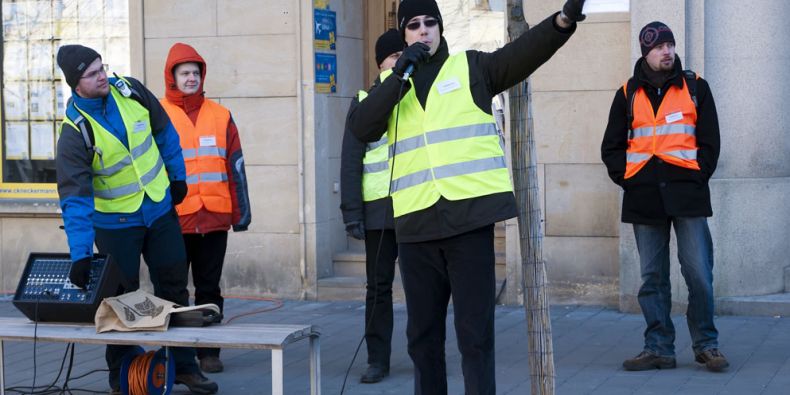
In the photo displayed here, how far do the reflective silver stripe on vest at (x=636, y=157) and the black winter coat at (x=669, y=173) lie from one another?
28 mm

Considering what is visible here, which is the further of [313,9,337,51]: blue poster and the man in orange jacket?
[313,9,337,51]: blue poster

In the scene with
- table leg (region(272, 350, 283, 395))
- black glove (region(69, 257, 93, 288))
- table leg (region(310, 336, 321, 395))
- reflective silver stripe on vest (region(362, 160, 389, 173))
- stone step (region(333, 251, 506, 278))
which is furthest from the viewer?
stone step (region(333, 251, 506, 278))

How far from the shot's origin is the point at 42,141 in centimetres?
1146

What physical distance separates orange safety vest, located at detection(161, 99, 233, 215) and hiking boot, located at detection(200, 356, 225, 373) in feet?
3.03

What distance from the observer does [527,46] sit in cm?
478

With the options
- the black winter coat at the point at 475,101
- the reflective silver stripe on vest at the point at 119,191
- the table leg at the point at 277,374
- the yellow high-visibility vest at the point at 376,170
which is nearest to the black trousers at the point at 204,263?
the reflective silver stripe on vest at the point at 119,191

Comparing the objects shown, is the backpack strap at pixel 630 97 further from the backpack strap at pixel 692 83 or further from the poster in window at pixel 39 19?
the poster in window at pixel 39 19

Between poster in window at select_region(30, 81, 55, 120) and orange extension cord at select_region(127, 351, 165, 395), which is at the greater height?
poster in window at select_region(30, 81, 55, 120)

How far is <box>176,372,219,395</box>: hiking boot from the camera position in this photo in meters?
6.93

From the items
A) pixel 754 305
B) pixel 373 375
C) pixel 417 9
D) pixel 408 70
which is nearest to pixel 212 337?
pixel 373 375

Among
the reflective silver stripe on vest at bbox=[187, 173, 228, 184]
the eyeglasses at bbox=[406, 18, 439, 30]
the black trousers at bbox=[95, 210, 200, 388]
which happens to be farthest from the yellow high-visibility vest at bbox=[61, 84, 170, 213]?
the eyeglasses at bbox=[406, 18, 439, 30]

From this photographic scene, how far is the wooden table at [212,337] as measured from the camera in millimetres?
5738

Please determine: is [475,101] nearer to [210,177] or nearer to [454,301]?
[454,301]

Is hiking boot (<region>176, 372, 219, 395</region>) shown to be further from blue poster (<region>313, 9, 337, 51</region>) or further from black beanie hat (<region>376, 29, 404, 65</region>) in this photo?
blue poster (<region>313, 9, 337, 51</region>)
